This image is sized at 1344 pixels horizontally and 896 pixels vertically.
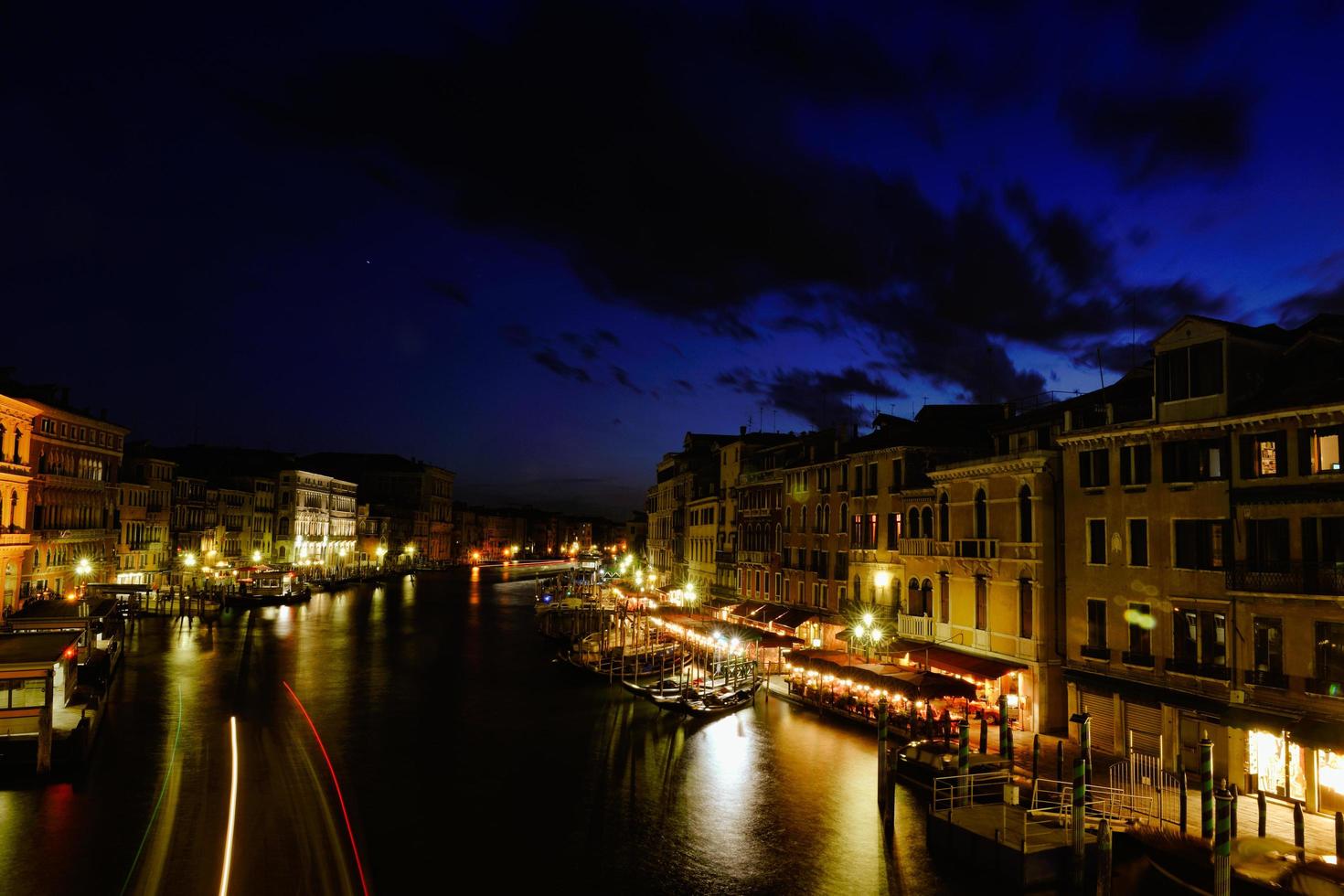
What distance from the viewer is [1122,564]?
79.6 feet

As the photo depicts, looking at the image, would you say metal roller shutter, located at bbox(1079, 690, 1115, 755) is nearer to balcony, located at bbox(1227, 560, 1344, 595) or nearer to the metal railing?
the metal railing

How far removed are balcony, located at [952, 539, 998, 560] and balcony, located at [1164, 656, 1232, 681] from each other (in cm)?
688

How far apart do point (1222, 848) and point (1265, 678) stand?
6932mm

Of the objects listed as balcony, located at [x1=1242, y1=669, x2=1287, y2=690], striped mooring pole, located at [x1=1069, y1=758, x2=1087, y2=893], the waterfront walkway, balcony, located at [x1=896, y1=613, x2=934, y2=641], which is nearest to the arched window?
balcony, located at [x1=896, y1=613, x2=934, y2=641]

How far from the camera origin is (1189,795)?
68.4ft

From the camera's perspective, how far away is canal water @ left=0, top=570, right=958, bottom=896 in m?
17.4

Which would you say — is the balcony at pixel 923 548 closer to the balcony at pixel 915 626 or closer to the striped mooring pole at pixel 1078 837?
the balcony at pixel 915 626

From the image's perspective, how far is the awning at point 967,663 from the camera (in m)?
27.0

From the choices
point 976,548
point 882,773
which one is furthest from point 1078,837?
point 976,548

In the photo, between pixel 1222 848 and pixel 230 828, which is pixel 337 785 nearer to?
pixel 230 828

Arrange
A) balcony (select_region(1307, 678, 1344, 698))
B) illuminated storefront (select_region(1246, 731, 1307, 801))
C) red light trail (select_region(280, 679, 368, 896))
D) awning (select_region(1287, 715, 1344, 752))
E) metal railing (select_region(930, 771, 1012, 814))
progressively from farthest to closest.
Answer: metal railing (select_region(930, 771, 1012, 814)) → illuminated storefront (select_region(1246, 731, 1307, 801)) → balcony (select_region(1307, 678, 1344, 698)) → awning (select_region(1287, 715, 1344, 752)) → red light trail (select_region(280, 679, 368, 896))

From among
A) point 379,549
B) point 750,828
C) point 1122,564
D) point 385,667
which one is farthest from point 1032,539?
point 379,549

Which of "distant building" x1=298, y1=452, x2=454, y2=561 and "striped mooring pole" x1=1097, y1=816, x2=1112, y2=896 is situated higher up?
"distant building" x1=298, y1=452, x2=454, y2=561

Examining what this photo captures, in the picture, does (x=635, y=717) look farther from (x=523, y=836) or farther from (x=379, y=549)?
(x=379, y=549)
